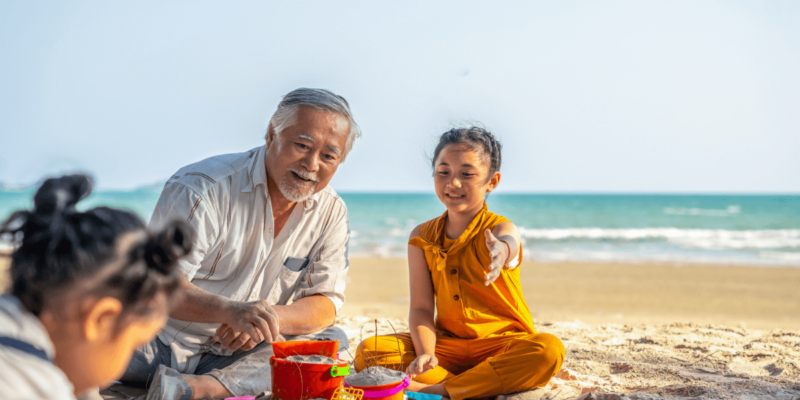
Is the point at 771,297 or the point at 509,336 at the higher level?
the point at 509,336

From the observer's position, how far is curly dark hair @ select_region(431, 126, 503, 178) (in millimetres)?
3355

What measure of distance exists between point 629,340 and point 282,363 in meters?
3.37

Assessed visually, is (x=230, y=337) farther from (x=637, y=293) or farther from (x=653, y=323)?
(x=637, y=293)

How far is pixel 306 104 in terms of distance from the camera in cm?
301

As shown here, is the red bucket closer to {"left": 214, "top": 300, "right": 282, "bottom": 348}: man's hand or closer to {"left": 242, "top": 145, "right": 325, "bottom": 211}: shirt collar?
{"left": 214, "top": 300, "right": 282, "bottom": 348}: man's hand

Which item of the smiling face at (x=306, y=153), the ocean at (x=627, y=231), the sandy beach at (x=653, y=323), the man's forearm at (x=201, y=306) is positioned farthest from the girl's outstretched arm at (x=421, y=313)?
the ocean at (x=627, y=231)

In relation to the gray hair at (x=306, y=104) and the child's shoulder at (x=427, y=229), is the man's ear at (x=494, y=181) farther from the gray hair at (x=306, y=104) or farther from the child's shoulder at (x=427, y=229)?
the gray hair at (x=306, y=104)

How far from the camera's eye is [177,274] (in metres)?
1.36

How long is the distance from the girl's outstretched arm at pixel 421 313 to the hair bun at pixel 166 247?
5.77ft

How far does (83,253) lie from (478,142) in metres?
2.48

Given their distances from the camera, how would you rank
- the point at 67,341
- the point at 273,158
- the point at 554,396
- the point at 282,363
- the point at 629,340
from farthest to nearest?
the point at 629,340
the point at 273,158
the point at 554,396
the point at 282,363
the point at 67,341

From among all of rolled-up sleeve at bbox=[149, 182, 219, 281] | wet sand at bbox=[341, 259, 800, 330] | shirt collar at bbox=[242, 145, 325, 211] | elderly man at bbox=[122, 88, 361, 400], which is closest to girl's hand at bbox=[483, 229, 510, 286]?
elderly man at bbox=[122, 88, 361, 400]

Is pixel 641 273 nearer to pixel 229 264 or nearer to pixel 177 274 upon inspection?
pixel 229 264

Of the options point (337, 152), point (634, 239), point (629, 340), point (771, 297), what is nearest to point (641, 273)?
point (771, 297)
